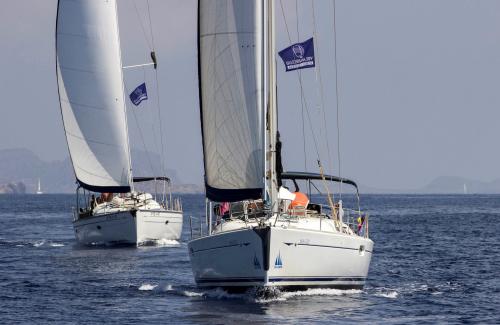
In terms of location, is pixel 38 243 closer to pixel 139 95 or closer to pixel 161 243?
pixel 161 243

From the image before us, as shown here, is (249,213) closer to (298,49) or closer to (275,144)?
(275,144)

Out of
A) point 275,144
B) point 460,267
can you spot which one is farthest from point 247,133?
point 460,267

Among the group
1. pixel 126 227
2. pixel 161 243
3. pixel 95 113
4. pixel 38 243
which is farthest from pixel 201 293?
pixel 38 243

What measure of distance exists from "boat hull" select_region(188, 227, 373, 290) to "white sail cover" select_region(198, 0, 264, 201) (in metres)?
1.72

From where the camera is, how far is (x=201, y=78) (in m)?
30.6

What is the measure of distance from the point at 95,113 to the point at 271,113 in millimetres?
27192

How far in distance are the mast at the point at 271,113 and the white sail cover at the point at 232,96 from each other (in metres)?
0.53

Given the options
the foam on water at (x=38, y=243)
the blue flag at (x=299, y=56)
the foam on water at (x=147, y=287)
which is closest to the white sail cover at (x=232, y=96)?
the blue flag at (x=299, y=56)

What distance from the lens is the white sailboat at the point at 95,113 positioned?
56.1 meters

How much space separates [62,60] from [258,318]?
3367cm

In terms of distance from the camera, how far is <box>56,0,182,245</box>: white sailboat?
56.1m

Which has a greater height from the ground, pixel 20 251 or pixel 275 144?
pixel 275 144

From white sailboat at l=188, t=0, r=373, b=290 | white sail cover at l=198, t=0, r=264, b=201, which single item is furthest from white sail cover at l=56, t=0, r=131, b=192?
white sail cover at l=198, t=0, r=264, b=201

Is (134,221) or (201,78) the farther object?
(134,221)
